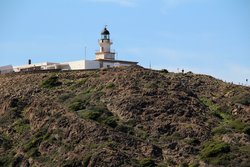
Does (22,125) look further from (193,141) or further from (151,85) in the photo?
(193,141)

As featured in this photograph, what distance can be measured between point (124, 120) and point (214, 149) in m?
11.7

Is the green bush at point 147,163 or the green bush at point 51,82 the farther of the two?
the green bush at point 51,82

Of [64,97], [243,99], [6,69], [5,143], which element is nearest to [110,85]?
[64,97]

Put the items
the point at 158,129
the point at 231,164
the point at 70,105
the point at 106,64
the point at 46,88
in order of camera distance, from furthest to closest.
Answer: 1. the point at 106,64
2. the point at 46,88
3. the point at 70,105
4. the point at 158,129
5. the point at 231,164

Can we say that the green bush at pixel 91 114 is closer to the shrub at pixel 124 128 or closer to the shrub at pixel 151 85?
the shrub at pixel 124 128

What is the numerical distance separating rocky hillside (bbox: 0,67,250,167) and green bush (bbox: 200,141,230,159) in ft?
0.33

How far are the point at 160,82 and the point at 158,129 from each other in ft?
34.8

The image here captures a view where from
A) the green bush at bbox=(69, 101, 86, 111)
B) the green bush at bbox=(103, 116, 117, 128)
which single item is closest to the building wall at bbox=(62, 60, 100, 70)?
the green bush at bbox=(69, 101, 86, 111)

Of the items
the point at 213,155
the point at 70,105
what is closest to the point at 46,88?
the point at 70,105

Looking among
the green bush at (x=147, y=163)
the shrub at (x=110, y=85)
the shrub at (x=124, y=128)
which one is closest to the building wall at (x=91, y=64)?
the shrub at (x=110, y=85)

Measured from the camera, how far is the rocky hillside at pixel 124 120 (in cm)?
6888

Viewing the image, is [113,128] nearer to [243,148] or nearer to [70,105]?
[70,105]

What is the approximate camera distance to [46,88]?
86812 mm

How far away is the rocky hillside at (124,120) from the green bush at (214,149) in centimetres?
10
